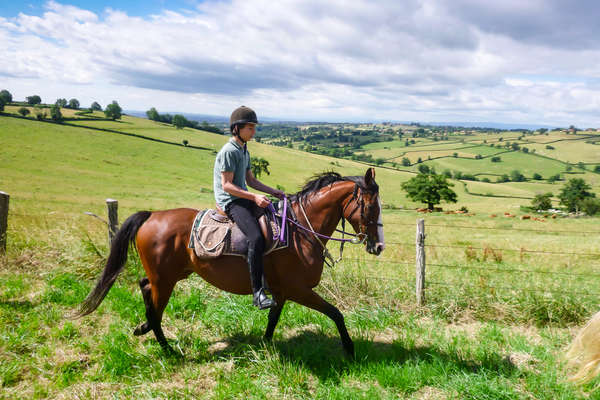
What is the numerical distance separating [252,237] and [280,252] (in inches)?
17.4

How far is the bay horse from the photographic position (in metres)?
4.15

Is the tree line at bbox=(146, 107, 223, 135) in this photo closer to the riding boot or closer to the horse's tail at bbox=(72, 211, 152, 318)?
→ the horse's tail at bbox=(72, 211, 152, 318)

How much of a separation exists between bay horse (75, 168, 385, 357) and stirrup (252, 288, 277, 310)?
0.31m

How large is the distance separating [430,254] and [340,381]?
10.5 m

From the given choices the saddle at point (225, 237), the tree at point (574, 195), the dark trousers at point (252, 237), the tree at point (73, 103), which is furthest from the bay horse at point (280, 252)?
the tree at point (73, 103)

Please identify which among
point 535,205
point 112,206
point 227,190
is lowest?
point 535,205

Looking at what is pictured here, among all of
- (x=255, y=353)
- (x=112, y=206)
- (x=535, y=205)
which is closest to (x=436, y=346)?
(x=255, y=353)

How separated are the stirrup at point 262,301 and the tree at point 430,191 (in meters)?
54.3

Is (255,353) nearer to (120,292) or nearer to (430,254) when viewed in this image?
(120,292)

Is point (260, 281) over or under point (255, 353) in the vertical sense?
over

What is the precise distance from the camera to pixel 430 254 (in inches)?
521

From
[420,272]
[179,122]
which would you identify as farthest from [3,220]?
[179,122]

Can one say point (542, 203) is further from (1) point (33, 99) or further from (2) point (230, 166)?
(1) point (33, 99)

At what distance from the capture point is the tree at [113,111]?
9556 centimetres
